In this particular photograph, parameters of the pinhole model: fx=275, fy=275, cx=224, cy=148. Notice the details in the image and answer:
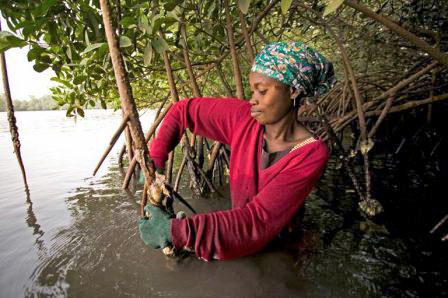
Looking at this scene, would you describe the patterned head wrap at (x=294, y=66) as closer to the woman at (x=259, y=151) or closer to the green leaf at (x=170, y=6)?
the woman at (x=259, y=151)

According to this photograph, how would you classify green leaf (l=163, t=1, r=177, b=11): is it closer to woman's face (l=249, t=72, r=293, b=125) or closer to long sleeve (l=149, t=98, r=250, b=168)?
long sleeve (l=149, t=98, r=250, b=168)

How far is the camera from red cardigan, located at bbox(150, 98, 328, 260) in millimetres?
1224

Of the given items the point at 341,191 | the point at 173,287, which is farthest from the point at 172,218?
the point at 341,191

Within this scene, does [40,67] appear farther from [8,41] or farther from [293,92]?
[293,92]

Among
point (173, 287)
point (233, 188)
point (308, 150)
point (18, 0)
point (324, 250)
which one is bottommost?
point (324, 250)

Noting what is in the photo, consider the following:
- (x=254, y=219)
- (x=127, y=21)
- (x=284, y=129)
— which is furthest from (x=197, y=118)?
(x=254, y=219)

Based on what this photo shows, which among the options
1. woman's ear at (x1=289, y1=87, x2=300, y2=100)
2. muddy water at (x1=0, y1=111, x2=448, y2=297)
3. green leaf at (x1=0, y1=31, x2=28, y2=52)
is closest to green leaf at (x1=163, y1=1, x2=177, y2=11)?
green leaf at (x1=0, y1=31, x2=28, y2=52)

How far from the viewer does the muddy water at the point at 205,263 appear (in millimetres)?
1668

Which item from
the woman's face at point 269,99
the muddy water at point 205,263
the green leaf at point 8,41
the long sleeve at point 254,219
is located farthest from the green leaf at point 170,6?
the muddy water at point 205,263

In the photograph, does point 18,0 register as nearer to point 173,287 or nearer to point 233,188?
point 233,188

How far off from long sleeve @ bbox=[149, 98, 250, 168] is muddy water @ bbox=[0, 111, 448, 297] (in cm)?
80

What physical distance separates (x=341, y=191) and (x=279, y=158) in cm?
225

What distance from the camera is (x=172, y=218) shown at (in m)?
1.25

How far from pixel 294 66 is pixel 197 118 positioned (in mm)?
729
